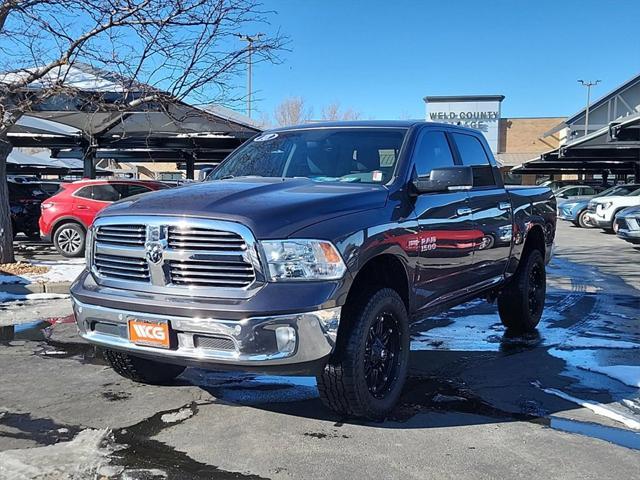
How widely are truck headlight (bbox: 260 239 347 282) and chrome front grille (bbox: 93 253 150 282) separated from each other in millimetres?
840

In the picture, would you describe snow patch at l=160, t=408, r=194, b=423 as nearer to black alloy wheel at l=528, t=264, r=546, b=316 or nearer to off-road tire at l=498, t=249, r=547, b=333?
off-road tire at l=498, t=249, r=547, b=333

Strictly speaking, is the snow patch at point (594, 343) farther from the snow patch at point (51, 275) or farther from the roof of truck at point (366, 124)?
the snow patch at point (51, 275)

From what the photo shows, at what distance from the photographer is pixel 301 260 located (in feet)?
11.7

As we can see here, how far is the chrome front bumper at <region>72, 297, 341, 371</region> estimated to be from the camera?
3.47m

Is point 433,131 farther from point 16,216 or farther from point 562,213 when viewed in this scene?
point 562,213

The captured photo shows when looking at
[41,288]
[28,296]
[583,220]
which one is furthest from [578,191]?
[28,296]

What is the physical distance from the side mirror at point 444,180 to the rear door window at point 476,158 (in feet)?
3.58

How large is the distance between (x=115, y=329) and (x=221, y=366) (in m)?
0.78

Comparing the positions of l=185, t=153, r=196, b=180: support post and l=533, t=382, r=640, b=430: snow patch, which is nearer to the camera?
l=533, t=382, r=640, b=430: snow patch

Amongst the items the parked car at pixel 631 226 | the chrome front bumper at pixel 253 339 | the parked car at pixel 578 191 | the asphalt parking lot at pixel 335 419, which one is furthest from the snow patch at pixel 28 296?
the parked car at pixel 578 191

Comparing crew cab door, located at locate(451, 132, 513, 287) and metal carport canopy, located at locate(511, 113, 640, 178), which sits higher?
metal carport canopy, located at locate(511, 113, 640, 178)

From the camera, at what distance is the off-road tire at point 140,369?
4684 millimetres

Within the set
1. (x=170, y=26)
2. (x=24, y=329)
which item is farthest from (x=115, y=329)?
(x=170, y=26)

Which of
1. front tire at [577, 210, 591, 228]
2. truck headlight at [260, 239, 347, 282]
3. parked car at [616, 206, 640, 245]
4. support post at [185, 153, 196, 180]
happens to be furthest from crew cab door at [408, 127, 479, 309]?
support post at [185, 153, 196, 180]
